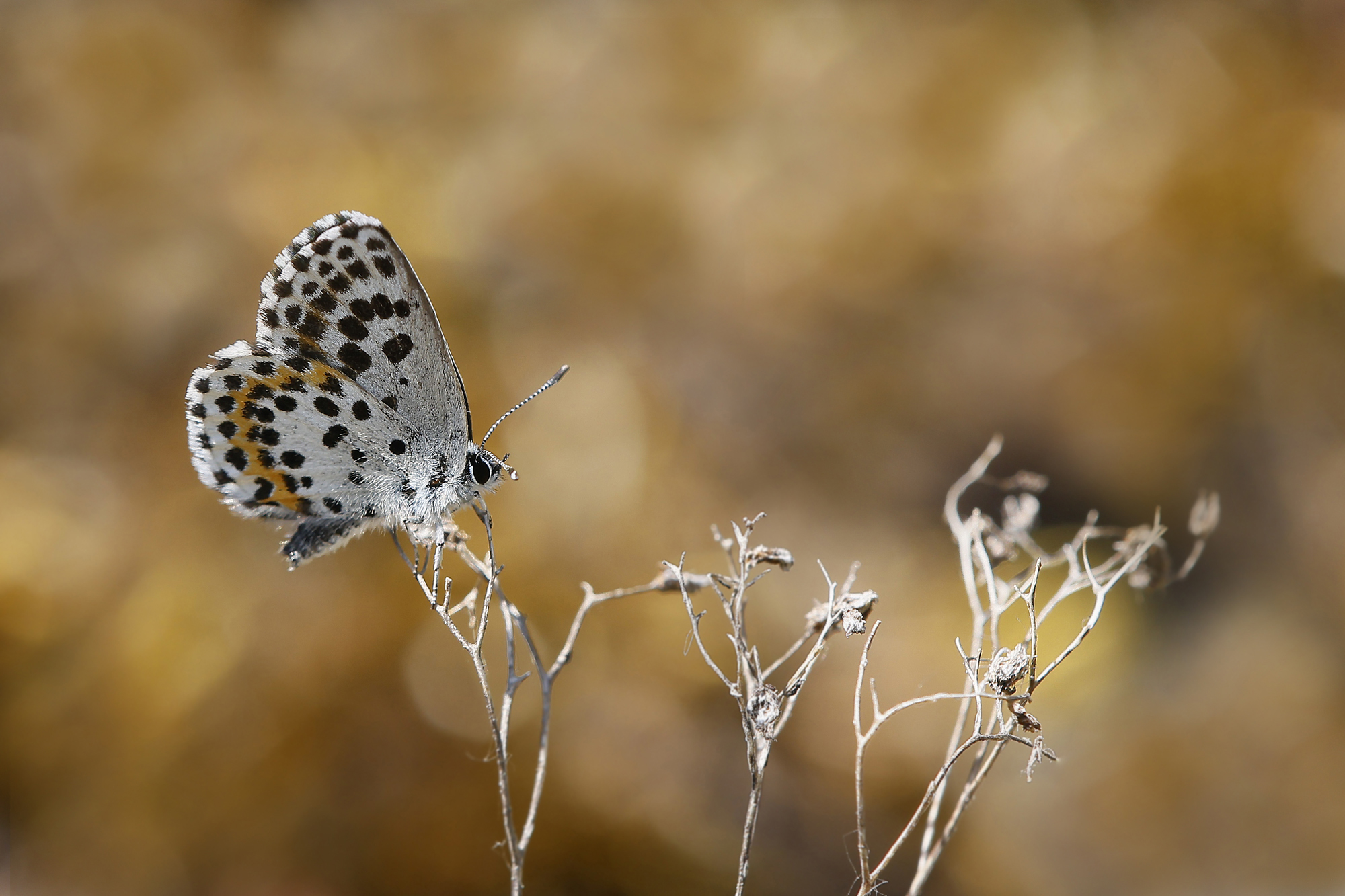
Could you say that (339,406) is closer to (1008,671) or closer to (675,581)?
(675,581)

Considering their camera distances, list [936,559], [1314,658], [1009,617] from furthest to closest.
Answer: [936,559] → [1314,658] → [1009,617]

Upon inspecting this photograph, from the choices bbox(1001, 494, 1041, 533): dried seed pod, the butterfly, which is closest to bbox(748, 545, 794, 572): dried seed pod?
bbox(1001, 494, 1041, 533): dried seed pod

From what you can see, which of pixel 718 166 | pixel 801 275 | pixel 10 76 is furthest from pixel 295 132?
pixel 801 275

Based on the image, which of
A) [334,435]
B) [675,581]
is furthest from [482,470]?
[675,581]

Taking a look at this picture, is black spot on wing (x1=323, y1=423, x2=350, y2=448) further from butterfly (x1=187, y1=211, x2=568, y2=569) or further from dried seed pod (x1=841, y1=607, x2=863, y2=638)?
dried seed pod (x1=841, y1=607, x2=863, y2=638)

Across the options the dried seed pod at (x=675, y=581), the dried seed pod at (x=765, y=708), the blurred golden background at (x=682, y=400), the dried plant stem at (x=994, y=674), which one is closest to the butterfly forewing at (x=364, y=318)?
the dried seed pod at (x=675, y=581)

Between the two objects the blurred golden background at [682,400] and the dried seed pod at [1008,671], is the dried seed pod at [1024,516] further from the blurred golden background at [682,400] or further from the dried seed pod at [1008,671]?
the blurred golden background at [682,400]

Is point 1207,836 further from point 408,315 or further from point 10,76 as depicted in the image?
point 10,76
